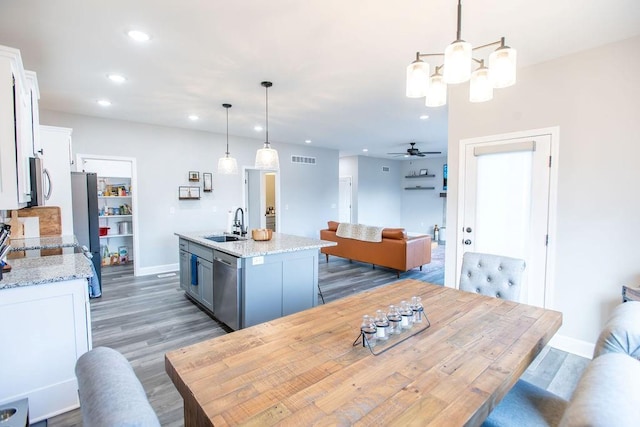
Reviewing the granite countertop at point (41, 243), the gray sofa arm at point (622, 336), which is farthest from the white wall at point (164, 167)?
the gray sofa arm at point (622, 336)

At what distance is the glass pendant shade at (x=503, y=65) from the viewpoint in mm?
1516

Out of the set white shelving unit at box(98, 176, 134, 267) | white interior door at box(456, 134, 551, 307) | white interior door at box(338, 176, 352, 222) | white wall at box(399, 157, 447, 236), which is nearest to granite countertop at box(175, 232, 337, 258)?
white interior door at box(456, 134, 551, 307)

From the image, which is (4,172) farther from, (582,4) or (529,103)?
(529,103)

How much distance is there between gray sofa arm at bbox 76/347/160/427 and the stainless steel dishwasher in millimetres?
2113

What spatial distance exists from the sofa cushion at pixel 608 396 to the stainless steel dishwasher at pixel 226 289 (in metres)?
2.62

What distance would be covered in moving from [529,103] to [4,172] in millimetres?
4156

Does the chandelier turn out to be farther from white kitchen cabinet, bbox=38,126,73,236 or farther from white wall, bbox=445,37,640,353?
white kitchen cabinet, bbox=38,126,73,236

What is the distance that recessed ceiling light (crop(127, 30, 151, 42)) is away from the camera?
2.50 meters

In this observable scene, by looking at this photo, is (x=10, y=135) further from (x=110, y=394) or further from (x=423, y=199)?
(x=423, y=199)

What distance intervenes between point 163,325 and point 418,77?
11.5 ft

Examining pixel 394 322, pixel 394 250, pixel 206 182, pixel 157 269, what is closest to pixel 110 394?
pixel 394 322

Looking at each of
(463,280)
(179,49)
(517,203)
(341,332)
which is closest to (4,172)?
(179,49)

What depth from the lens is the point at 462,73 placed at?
1471 mm

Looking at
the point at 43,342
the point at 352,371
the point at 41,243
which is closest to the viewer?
the point at 352,371
